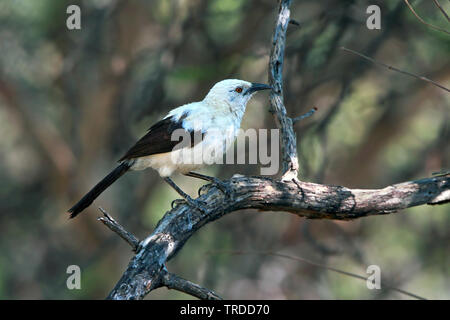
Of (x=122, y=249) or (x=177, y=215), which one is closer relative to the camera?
(x=177, y=215)

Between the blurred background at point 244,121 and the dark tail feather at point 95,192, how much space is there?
2.89 metres

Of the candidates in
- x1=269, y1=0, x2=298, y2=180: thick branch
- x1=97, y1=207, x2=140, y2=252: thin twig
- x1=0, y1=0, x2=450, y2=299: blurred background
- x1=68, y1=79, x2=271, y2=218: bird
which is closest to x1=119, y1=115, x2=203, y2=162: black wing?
x1=68, y1=79, x2=271, y2=218: bird

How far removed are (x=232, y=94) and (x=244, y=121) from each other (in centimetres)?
373

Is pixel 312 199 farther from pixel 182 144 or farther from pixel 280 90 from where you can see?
pixel 182 144

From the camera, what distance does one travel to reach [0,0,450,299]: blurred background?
303 inches

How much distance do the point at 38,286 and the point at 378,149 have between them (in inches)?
278

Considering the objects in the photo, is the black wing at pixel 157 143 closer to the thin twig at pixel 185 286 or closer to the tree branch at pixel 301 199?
the tree branch at pixel 301 199

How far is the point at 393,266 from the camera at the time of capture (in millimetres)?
10461

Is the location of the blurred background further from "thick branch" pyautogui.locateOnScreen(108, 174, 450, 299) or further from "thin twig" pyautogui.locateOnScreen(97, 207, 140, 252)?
"thin twig" pyautogui.locateOnScreen(97, 207, 140, 252)

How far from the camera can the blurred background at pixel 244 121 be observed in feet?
25.2

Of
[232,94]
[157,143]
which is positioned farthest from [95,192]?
[232,94]
